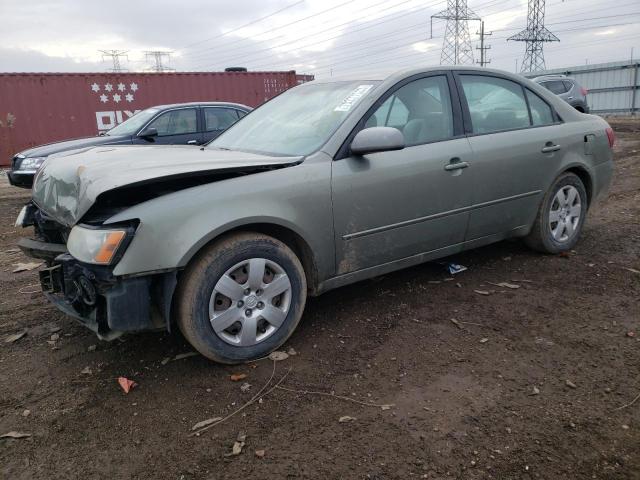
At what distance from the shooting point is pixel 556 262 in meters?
4.52

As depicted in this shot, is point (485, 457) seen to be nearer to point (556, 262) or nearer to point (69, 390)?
point (69, 390)

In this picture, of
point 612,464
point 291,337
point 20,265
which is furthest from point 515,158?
point 20,265

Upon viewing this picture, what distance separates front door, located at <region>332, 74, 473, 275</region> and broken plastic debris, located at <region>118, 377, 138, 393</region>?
1.38 meters

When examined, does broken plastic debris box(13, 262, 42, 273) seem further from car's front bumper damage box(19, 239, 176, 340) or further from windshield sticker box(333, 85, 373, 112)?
windshield sticker box(333, 85, 373, 112)

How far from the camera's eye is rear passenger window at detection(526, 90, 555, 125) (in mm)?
4395

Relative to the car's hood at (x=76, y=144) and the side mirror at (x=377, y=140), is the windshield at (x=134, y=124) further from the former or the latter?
the side mirror at (x=377, y=140)

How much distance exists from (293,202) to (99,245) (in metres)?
1.08

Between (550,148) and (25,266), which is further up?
(550,148)

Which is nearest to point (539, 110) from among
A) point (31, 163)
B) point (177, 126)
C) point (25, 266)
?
point (25, 266)

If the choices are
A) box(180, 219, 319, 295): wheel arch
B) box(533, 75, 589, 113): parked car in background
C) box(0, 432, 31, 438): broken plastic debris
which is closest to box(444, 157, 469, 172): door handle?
box(180, 219, 319, 295): wheel arch

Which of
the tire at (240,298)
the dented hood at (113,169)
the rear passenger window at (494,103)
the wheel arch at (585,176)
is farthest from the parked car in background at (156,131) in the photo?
the tire at (240,298)

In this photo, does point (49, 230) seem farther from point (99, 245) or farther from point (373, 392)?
point (373, 392)

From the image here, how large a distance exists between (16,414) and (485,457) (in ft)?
7.48

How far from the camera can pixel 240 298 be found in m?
2.91
